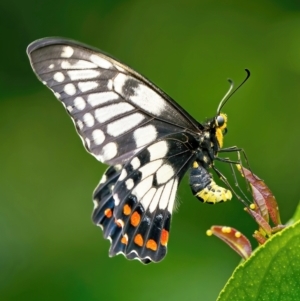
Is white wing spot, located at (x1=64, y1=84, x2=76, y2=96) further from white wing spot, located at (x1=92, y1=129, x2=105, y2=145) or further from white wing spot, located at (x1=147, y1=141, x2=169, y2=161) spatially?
white wing spot, located at (x1=147, y1=141, x2=169, y2=161)

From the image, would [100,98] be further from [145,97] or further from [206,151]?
[206,151]

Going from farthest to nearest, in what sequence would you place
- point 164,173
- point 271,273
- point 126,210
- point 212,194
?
point 164,173 → point 126,210 → point 212,194 → point 271,273

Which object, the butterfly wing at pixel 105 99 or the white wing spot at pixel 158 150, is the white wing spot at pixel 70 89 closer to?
the butterfly wing at pixel 105 99

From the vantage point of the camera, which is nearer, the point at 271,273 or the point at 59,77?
the point at 271,273

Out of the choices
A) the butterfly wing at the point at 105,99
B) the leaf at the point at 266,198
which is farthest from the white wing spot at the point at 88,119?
the leaf at the point at 266,198

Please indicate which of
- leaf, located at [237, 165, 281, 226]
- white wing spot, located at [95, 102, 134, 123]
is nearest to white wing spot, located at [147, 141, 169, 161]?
white wing spot, located at [95, 102, 134, 123]

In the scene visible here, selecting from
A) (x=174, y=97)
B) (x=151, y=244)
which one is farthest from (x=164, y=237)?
(x=174, y=97)
